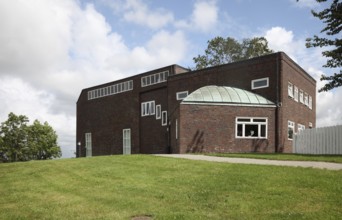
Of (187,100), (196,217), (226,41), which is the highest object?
(226,41)

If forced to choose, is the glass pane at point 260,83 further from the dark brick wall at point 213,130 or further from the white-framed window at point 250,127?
the white-framed window at point 250,127

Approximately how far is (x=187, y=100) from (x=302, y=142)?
30.1 ft

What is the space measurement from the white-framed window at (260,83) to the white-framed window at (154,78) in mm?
11308

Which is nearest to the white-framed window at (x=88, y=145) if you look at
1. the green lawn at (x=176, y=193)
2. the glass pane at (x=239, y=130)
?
the glass pane at (x=239, y=130)

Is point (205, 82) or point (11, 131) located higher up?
point (205, 82)

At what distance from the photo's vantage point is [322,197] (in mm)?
9719

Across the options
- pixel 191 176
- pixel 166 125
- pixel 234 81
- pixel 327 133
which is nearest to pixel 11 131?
pixel 166 125

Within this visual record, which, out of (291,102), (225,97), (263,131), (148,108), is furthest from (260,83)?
(148,108)

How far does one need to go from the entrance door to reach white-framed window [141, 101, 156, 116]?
10.5 feet

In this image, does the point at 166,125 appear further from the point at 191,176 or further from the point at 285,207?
the point at 285,207

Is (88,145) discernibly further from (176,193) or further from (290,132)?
(176,193)

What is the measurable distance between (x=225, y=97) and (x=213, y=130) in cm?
283

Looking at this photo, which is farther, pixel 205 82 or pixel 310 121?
pixel 310 121

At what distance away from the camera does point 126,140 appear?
1752 inches
